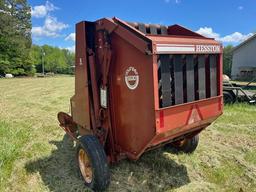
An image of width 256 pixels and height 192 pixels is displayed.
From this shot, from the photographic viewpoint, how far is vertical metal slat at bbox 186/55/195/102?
3260mm

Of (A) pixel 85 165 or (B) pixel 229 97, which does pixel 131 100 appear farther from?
(B) pixel 229 97

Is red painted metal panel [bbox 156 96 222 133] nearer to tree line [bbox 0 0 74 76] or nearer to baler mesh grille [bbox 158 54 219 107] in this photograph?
baler mesh grille [bbox 158 54 219 107]

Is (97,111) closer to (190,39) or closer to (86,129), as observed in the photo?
(86,129)

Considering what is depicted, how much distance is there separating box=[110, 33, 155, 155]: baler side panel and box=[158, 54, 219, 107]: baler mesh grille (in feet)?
0.58

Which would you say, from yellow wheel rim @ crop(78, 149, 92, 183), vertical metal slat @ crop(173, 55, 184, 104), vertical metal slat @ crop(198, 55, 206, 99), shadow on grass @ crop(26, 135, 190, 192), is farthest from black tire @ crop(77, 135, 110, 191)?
vertical metal slat @ crop(198, 55, 206, 99)

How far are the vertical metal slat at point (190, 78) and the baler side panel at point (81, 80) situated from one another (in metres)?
1.40

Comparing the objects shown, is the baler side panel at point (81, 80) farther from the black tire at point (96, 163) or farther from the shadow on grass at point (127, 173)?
the shadow on grass at point (127, 173)

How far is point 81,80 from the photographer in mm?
4020

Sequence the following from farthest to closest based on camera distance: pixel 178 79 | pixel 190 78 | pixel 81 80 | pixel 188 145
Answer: pixel 188 145, pixel 81 80, pixel 190 78, pixel 178 79

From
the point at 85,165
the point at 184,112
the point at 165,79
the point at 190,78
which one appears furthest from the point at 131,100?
the point at 85,165

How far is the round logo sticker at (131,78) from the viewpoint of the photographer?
10.2 ft

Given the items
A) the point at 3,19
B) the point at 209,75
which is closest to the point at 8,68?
the point at 3,19

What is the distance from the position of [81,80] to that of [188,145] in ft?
6.97

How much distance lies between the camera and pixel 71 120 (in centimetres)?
502
